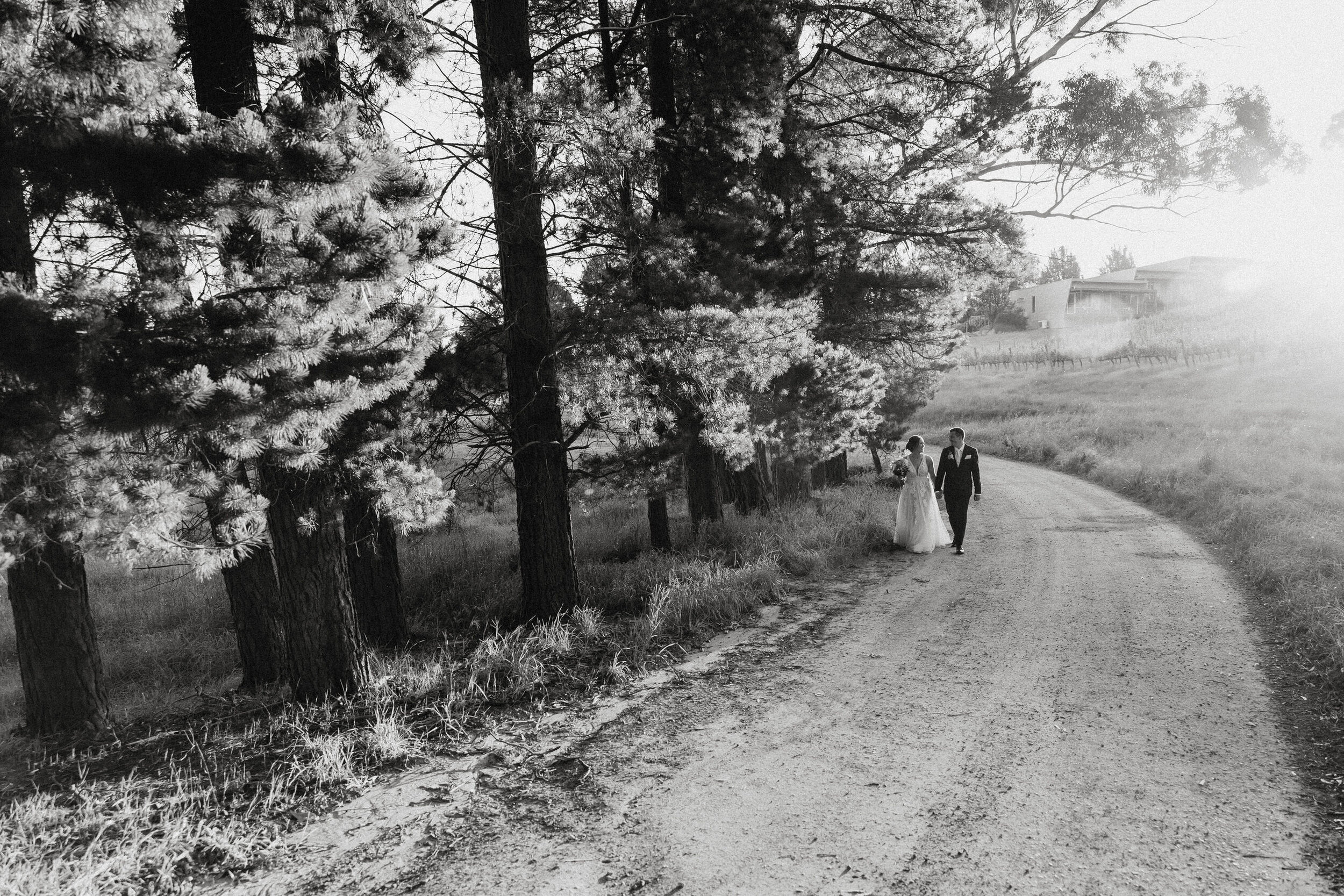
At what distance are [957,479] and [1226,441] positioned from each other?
47.4ft

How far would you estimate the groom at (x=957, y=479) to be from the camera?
10789mm

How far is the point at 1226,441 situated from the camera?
20094 millimetres

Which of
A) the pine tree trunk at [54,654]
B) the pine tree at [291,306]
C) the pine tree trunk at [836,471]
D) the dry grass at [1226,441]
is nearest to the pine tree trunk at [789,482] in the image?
the pine tree trunk at [836,471]

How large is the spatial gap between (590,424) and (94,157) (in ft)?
15.8

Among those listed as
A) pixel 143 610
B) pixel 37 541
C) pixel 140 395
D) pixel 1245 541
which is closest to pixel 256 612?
pixel 37 541

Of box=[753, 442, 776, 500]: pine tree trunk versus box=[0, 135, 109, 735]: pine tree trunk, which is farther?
box=[753, 442, 776, 500]: pine tree trunk

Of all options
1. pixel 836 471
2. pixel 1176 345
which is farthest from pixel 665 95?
pixel 1176 345

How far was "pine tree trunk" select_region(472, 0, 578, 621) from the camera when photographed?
24.0ft

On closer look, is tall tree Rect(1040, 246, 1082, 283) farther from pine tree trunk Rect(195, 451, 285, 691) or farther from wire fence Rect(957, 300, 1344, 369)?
pine tree trunk Rect(195, 451, 285, 691)

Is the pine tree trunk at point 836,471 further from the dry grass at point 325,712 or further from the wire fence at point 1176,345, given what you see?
the wire fence at point 1176,345

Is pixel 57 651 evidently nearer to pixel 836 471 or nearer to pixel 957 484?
pixel 957 484

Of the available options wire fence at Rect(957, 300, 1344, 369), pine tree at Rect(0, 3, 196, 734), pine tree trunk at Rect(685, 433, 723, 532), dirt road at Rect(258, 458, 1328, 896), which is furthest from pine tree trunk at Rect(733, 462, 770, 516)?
wire fence at Rect(957, 300, 1344, 369)

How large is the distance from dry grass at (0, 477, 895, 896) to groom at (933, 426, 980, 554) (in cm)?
116

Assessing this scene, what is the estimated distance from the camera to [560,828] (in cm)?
380
